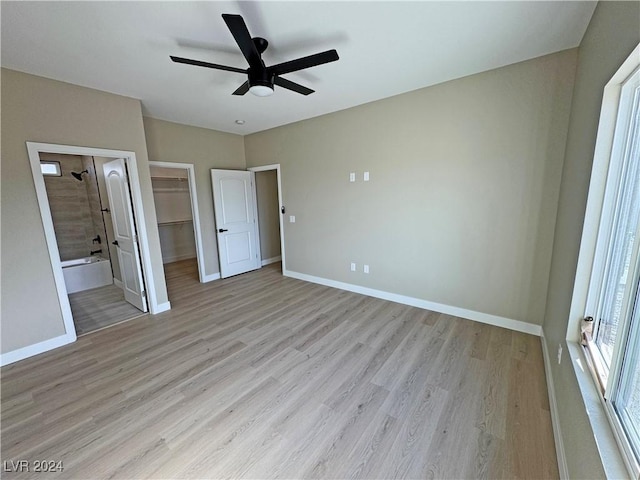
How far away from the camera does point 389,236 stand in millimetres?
3521

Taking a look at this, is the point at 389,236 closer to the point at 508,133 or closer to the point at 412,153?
the point at 412,153

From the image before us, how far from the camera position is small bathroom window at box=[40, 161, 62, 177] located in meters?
4.47

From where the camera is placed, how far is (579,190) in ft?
5.79

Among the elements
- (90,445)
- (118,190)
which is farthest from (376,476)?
(118,190)

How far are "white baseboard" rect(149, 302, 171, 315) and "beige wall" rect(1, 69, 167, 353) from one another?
853 millimetres

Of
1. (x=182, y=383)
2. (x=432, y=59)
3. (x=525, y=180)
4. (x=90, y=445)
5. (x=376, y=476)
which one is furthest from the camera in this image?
(x=525, y=180)

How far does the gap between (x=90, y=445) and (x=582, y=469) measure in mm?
2607

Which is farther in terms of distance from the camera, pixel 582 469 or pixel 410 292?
pixel 410 292

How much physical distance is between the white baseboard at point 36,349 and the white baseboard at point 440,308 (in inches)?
122

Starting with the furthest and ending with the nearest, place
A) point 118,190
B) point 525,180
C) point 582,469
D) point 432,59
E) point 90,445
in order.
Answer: point 118,190
point 525,180
point 432,59
point 90,445
point 582,469

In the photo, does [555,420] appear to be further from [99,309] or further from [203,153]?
[203,153]

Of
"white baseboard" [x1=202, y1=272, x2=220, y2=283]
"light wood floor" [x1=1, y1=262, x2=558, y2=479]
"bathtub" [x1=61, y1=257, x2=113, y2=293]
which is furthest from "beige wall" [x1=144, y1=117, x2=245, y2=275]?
"light wood floor" [x1=1, y1=262, x2=558, y2=479]

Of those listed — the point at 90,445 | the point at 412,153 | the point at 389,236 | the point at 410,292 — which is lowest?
the point at 90,445

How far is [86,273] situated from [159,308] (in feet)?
6.74
